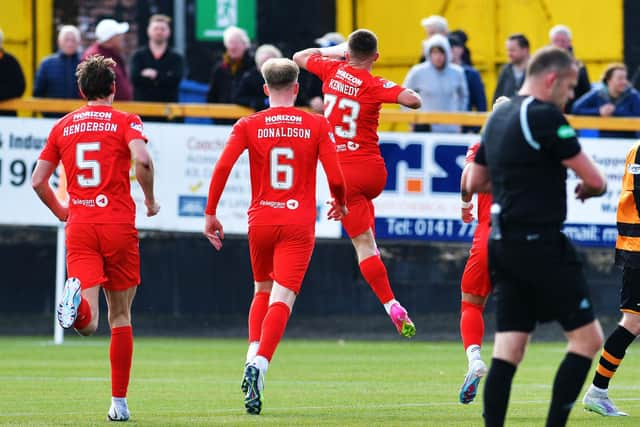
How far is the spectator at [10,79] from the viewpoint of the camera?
19125mm

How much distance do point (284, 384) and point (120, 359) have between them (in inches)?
128

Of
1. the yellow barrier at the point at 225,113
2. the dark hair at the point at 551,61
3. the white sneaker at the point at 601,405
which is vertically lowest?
the white sneaker at the point at 601,405

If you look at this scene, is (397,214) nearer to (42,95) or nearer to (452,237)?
(452,237)

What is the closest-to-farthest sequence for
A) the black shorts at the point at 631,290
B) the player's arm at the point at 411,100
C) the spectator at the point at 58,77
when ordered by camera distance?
the black shorts at the point at 631,290
the player's arm at the point at 411,100
the spectator at the point at 58,77

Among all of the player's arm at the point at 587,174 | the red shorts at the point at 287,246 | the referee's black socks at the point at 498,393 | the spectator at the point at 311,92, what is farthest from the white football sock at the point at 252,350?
the spectator at the point at 311,92

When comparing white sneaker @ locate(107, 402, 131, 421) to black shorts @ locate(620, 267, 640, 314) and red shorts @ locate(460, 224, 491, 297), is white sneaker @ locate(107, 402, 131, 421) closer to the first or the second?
red shorts @ locate(460, 224, 491, 297)

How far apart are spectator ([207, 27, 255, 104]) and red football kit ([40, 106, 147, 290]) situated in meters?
8.86

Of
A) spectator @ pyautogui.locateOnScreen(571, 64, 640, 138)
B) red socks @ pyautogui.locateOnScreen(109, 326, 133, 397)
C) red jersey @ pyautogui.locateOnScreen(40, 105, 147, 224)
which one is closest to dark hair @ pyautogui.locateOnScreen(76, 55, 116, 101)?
red jersey @ pyautogui.locateOnScreen(40, 105, 147, 224)

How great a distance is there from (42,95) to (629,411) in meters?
10.2

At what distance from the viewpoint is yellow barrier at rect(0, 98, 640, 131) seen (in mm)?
19312

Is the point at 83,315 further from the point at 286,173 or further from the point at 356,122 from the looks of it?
the point at 356,122

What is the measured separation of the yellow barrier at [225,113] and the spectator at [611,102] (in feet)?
0.46

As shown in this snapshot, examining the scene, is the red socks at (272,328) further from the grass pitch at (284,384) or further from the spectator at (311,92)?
the spectator at (311,92)

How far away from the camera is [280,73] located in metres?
11.4
